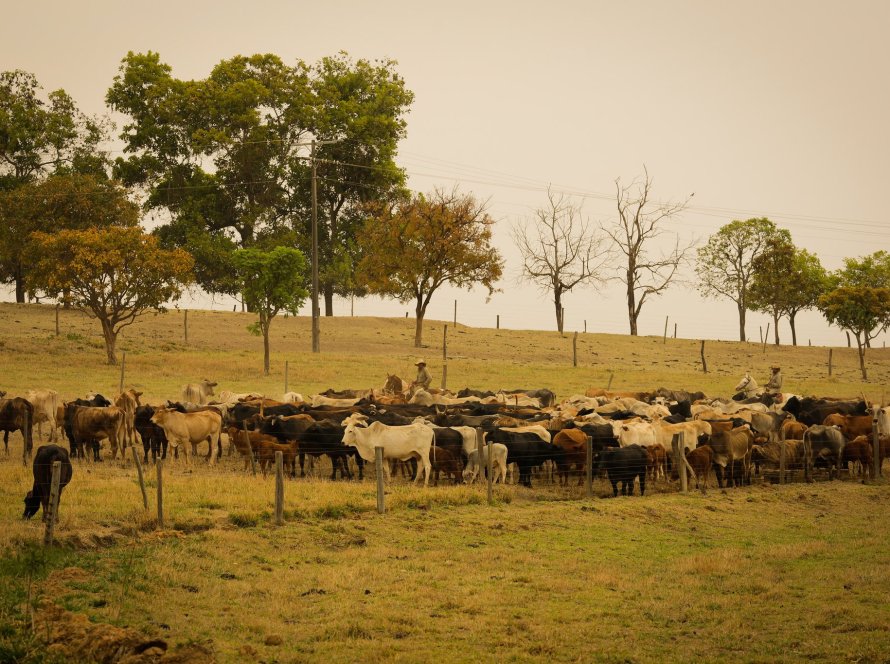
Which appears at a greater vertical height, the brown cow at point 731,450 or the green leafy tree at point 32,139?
the green leafy tree at point 32,139

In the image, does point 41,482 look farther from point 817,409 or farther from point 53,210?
point 53,210

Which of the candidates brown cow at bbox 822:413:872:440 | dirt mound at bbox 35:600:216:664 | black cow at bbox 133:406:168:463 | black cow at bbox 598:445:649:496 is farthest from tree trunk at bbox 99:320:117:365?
dirt mound at bbox 35:600:216:664

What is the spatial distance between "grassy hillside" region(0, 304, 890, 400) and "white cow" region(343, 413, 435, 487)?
13.0 metres

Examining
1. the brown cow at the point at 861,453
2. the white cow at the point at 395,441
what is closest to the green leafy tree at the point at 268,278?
the white cow at the point at 395,441

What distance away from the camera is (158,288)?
1602 inches

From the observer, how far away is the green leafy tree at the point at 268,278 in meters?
39.2

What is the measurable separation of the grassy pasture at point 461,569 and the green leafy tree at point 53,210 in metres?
30.6

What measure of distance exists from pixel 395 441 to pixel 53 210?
36.4 meters

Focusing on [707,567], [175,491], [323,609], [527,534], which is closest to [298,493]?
[175,491]

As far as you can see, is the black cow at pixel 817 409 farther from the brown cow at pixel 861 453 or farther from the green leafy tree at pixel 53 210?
the green leafy tree at pixel 53 210

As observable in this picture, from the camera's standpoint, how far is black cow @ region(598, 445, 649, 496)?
19.3 metres

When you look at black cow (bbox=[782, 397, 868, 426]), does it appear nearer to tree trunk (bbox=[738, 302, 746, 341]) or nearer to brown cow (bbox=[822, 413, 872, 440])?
brown cow (bbox=[822, 413, 872, 440])

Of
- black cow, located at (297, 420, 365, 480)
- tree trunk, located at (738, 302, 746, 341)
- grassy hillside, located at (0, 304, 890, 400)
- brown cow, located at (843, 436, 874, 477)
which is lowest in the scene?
brown cow, located at (843, 436, 874, 477)

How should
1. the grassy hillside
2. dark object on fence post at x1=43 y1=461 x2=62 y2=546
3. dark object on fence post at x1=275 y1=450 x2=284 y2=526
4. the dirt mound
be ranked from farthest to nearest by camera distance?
1. the grassy hillside
2. dark object on fence post at x1=275 y1=450 x2=284 y2=526
3. dark object on fence post at x1=43 y1=461 x2=62 y2=546
4. the dirt mound
